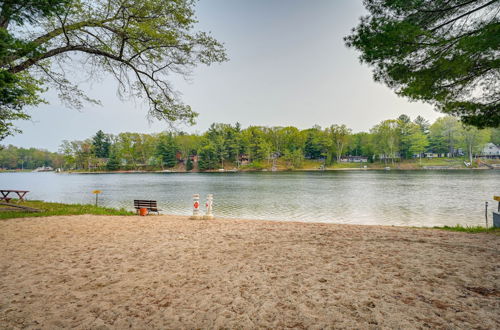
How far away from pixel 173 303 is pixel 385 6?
8.19m

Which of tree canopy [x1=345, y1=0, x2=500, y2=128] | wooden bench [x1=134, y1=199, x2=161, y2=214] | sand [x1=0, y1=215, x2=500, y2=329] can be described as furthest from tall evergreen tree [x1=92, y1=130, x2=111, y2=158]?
tree canopy [x1=345, y1=0, x2=500, y2=128]

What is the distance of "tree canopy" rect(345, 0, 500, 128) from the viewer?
587cm

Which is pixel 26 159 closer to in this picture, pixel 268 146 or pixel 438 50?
pixel 268 146

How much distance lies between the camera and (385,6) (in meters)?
6.36

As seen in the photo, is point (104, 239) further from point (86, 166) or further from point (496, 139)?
point (86, 166)

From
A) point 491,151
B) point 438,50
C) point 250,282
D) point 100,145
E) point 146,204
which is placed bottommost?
point 146,204

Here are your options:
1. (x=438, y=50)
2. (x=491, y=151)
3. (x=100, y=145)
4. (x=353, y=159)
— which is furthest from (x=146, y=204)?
(x=491, y=151)

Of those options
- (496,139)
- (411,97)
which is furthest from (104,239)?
(496,139)

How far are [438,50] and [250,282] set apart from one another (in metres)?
7.44

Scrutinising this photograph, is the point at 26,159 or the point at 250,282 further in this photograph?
the point at 26,159

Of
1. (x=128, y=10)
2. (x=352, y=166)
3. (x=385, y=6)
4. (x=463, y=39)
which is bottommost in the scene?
(x=352, y=166)

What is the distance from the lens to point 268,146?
97438mm

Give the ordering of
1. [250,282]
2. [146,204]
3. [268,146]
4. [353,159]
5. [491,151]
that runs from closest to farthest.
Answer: [250,282] < [146,204] < [491,151] < [268,146] < [353,159]

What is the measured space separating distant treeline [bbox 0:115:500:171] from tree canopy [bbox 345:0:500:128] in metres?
84.9
